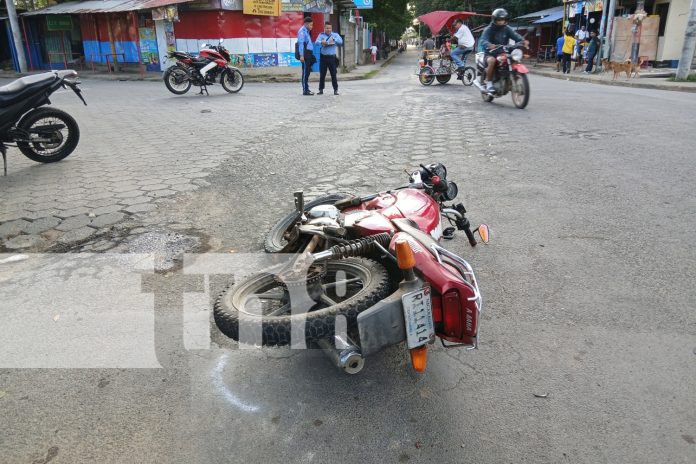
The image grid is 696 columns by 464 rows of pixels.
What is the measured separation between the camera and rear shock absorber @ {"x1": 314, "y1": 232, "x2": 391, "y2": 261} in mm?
2383

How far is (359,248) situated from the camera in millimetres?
2402

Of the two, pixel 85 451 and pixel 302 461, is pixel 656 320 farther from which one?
pixel 85 451

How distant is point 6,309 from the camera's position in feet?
9.78

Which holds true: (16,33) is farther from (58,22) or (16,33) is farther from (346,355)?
(346,355)

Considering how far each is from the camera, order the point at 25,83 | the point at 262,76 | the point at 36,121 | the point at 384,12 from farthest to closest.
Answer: the point at 384,12 < the point at 262,76 < the point at 36,121 < the point at 25,83

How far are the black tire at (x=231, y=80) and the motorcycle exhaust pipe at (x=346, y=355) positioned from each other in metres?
13.1

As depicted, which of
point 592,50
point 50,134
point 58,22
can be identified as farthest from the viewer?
point 58,22

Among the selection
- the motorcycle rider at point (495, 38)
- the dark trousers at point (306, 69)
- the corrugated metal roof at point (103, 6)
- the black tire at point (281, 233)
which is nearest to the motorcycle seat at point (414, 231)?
the black tire at point (281, 233)

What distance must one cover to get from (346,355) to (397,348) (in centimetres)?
63

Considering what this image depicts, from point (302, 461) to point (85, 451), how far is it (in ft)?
2.69

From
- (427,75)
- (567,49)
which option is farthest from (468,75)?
(567,49)

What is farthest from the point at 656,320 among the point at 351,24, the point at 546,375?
the point at 351,24

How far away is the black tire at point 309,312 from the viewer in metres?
2.08

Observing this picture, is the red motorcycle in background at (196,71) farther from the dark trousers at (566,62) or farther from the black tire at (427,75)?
the dark trousers at (566,62)
